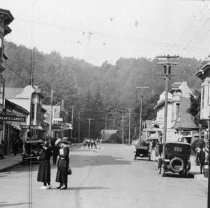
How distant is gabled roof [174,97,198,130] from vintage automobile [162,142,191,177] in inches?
Answer: 1190

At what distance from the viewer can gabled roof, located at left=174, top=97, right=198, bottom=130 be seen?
56.6 m

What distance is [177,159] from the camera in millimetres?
24875

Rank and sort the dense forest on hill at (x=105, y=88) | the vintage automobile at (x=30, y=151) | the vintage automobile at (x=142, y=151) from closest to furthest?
the vintage automobile at (x=30, y=151), the vintage automobile at (x=142, y=151), the dense forest on hill at (x=105, y=88)

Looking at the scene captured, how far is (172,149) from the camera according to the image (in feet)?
84.6

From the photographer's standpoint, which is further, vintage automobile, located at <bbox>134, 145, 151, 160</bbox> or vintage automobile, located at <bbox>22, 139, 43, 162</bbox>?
vintage automobile, located at <bbox>134, 145, 151, 160</bbox>

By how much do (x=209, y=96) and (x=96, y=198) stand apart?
25.8m

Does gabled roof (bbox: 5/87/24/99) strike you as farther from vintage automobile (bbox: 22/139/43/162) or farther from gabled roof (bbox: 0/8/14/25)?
vintage automobile (bbox: 22/139/43/162)

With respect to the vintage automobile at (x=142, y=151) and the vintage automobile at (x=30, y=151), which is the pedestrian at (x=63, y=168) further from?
the vintage automobile at (x=142, y=151)

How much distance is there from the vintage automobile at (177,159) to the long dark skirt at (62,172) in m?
9.53

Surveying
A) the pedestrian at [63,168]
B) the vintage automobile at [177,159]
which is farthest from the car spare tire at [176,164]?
the pedestrian at [63,168]

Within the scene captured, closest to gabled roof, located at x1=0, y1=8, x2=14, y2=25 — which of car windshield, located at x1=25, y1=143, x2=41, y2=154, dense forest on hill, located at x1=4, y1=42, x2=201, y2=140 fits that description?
car windshield, located at x1=25, y1=143, x2=41, y2=154

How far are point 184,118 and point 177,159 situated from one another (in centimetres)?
3369

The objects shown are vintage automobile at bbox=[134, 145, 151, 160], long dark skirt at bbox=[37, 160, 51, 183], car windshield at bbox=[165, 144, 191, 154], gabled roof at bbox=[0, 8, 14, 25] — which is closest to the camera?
long dark skirt at bbox=[37, 160, 51, 183]

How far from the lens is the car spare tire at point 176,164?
24844 mm
